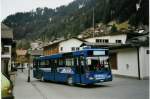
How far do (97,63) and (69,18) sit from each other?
137 meters

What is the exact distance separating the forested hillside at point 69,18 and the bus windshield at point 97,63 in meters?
74.5

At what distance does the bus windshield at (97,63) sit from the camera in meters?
20.9

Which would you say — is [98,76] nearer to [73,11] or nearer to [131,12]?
[131,12]

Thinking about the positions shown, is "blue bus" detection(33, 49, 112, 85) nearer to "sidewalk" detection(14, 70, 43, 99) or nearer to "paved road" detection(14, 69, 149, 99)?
"paved road" detection(14, 69, 149, 99)

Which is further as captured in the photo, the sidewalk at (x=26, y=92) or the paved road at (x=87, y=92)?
the sidewalk at (x=26, y=92)

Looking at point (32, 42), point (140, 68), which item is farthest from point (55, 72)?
point (32, 42)

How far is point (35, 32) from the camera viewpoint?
16438cm

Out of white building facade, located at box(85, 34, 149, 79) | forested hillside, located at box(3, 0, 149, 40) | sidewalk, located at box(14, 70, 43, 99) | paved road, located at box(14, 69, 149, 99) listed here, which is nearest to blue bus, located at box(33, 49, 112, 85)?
paved road, located at box(14, 69, 149, 99)

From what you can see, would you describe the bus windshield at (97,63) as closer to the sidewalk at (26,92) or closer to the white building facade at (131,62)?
the sidewalk at (26,92)

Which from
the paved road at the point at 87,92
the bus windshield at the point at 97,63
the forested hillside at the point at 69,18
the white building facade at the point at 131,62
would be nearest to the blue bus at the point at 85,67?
the bus windshield at the point at 97,63

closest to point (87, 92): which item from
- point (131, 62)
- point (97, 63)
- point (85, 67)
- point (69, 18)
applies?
point (85, 67)

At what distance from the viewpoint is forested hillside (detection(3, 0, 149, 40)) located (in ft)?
354

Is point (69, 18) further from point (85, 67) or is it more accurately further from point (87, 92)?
point (87, 92)

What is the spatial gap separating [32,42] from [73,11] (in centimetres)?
2592
